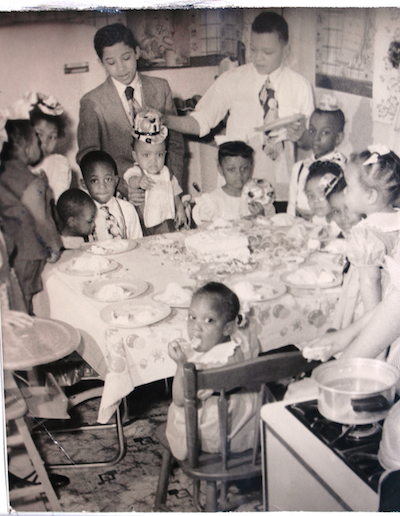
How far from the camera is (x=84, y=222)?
173 centimetres

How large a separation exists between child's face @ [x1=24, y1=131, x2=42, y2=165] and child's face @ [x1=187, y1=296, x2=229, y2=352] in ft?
2.00

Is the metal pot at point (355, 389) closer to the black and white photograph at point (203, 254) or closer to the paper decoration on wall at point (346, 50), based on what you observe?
the black and white photograph at point (203, 254)

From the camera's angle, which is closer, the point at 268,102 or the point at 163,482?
the point at 268,102

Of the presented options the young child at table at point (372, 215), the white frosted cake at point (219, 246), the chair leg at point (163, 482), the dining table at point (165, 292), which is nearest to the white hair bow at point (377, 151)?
the young child at table at point (372, 215)

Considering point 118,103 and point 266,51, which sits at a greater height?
point 266,51

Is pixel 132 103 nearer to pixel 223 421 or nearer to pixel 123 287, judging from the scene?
pixel 123 287

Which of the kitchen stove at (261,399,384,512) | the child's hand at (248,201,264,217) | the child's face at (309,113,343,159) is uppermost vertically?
the child's face at (309,113,343,159)

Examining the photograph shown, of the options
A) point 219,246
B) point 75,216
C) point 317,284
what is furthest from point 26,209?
point 317,284

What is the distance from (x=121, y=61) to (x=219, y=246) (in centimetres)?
60

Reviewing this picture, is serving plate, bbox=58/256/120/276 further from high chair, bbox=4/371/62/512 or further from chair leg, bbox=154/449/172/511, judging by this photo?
chair leg, bbox=154/449/172/511

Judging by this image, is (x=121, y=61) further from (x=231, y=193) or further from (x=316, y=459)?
(x=316, y=459)

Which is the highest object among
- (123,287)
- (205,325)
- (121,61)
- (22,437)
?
(121,61)

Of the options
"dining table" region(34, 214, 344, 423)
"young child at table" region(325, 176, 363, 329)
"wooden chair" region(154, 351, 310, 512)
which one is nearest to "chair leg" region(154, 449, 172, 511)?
"wooden chair" region(154, 351, 310, 512)

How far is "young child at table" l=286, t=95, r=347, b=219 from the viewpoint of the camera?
166 centimetres
